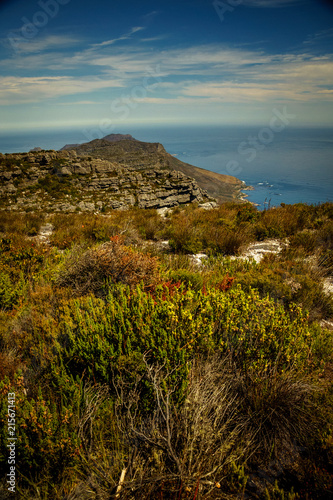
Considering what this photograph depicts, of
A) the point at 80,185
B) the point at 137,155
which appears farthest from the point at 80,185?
the point at 137,155

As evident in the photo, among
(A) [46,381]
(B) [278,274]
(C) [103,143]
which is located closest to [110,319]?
(A) [46,381]

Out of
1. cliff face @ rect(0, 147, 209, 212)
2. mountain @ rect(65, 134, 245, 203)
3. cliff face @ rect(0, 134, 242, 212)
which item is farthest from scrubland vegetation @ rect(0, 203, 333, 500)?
mountain @ rect(65, 134, 245, 203)

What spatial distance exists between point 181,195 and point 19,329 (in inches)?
1562

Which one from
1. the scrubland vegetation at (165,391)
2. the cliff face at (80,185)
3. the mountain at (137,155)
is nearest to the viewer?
the scrubland vegetation at (165,391)

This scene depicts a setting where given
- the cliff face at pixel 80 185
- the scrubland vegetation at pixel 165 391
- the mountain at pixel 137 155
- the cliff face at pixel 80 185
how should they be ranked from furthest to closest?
1. the mountain at pixel 137 155
2. the cliff face at pixel 80 185
3. the cliff face at pixel 80 185
4. the scrubland vegetation at pixel 165 391

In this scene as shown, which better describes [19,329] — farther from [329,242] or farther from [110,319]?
[329,242]

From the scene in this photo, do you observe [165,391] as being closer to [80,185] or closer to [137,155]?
[80,185]

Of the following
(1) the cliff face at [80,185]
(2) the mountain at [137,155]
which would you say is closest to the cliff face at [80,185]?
(1) the cliff face at [80,185]

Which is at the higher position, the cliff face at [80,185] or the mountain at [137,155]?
the mountain at [137,155]

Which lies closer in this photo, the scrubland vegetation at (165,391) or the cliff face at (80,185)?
the scrubland vegetation at (165,391)

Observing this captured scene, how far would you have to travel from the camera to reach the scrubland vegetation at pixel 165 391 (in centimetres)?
161

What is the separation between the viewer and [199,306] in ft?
9.45

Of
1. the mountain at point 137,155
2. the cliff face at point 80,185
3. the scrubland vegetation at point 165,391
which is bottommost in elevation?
the scrubland vegetation at point 165,391

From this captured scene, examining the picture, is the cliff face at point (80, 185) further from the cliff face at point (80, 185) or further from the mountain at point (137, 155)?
the mountain at point (137, 155)
